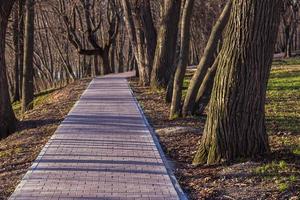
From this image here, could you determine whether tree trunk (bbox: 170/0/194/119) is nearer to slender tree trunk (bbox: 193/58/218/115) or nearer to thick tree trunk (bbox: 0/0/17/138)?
slender tree trunk (bbox: 193/58/218/115)

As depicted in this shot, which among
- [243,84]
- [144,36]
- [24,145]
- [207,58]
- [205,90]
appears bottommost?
[24,145]

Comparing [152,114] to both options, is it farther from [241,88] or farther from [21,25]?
[21,25]

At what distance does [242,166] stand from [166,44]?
11220 mm

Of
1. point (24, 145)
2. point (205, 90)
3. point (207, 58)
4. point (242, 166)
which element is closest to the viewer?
point (242, 166)

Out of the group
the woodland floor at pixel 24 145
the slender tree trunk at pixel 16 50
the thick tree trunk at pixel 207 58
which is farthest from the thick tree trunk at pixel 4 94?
the slender tree trunk at pixel 16 50

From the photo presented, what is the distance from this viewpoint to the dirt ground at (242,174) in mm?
6551

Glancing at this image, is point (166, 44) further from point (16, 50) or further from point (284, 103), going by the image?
point (16, 50)

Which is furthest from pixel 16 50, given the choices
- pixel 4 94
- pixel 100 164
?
pixel 100 164

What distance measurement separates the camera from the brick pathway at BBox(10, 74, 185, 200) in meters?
6.70

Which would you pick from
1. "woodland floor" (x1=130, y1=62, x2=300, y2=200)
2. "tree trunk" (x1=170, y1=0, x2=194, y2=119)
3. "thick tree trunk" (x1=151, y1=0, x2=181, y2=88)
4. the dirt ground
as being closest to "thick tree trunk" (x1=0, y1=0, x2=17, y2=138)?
"woodland floor" (x1=130, y1=62, x2=300, y2=200)

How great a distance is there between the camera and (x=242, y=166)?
757cm

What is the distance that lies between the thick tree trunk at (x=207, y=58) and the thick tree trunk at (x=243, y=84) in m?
3.95

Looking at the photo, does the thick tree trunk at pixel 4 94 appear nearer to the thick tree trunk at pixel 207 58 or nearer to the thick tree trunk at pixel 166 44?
the thick tree trunk at pixel 207 58

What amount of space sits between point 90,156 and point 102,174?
1.28m
